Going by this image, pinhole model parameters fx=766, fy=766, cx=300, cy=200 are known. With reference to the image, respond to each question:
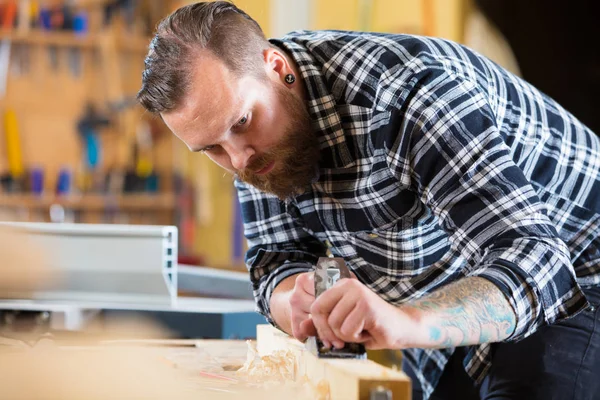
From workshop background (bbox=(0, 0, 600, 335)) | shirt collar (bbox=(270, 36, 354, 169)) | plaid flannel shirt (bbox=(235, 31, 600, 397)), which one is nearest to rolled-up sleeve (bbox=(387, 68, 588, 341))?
plaid flannel shirt (bbox=(235, 31, 600, 397))

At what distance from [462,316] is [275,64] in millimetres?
633

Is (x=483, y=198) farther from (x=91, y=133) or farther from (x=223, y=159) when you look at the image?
(x=91, y=133)

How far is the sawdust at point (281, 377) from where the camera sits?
961 mm

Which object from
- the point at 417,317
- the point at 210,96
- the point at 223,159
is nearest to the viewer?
the point at 417,317

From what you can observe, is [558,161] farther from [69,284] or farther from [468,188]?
[69,284]

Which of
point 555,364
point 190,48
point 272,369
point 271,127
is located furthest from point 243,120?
point 555,364

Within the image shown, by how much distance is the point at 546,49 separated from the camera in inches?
109

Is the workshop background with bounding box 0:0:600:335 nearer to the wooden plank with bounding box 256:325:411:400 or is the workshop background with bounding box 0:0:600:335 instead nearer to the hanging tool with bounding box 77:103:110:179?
the hanging tool with bounding box 77:103:110:179

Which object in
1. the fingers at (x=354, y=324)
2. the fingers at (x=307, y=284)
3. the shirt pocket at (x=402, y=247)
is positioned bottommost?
the fingers at (x=354, y=324)

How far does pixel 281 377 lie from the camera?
1.11 meters

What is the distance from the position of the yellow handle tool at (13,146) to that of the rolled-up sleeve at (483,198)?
3964 millimetres

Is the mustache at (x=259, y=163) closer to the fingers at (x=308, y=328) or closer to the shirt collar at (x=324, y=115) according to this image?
the shirt collar at (x=324, y=115)

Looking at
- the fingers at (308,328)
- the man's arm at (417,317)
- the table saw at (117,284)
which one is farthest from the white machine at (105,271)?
the man's arm at (417,317)

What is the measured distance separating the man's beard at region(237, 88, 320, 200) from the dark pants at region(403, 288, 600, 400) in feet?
1.62
